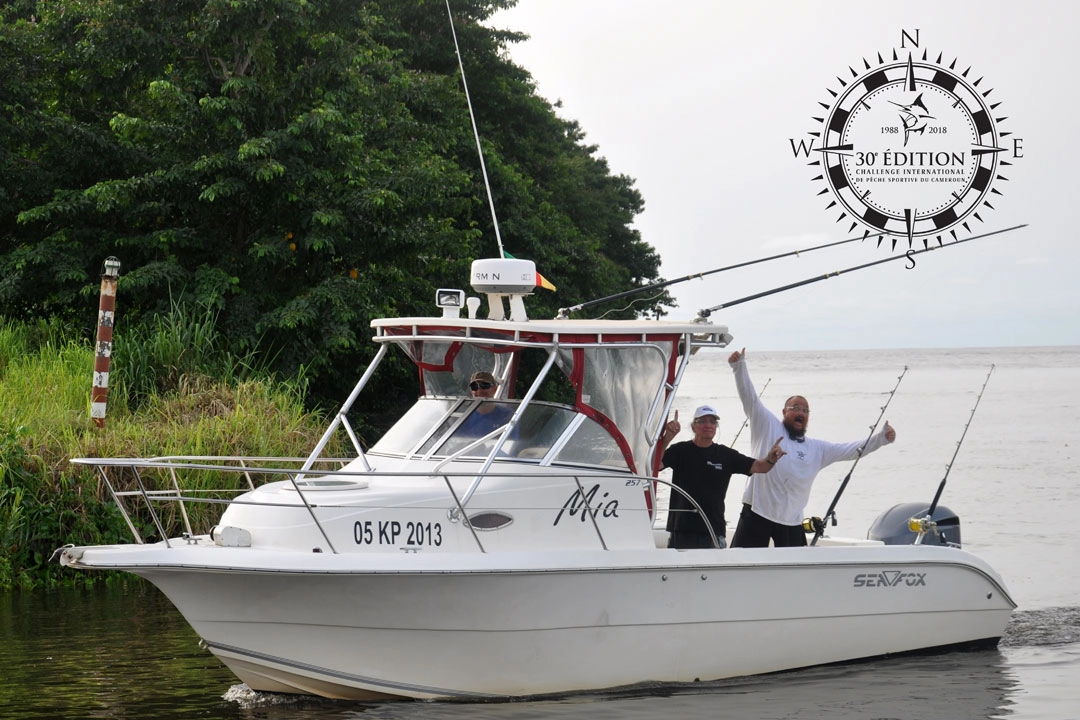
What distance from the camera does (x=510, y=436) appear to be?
28.2 ft

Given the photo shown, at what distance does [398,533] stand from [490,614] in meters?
0.72

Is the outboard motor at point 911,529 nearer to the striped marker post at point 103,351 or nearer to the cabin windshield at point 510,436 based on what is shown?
the cabin windshield at point 510,436

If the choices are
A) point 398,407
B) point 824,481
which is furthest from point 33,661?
point 824,481

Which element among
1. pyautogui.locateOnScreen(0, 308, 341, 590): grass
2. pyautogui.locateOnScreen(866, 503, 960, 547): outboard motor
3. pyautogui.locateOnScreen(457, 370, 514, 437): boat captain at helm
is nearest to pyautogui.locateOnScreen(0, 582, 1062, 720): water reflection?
pyautogui.locateOnScreen(866, 503, 960, 547): outboard motor

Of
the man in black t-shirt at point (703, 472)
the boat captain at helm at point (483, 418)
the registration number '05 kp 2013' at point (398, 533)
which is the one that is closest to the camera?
the registration number '05 kp 2013' at point (398, 533)

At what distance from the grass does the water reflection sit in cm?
157

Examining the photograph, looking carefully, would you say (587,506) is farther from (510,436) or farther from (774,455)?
(774,455)

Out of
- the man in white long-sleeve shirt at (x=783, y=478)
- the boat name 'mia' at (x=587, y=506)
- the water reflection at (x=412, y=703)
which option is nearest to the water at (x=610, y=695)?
the water reflection at (x=412, y=703)

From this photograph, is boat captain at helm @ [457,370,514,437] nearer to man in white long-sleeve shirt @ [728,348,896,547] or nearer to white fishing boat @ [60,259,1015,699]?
white fishing boat @ [60,259,1015,699]

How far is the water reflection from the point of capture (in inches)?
326

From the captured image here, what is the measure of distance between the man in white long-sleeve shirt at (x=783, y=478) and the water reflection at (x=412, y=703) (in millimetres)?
964

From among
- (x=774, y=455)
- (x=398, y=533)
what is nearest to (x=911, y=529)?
(x=774, y=455)

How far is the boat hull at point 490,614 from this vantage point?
7816 millimetres

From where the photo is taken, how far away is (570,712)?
8164 mm
